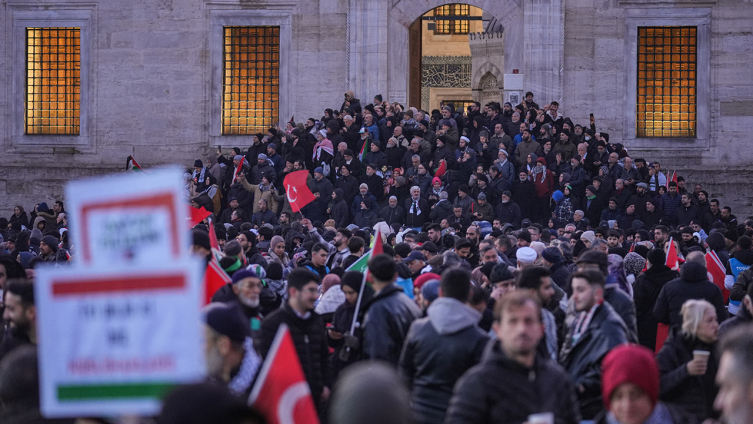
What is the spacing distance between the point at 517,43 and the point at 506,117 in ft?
15.8

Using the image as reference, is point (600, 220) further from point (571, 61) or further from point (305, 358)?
point (305, 358)

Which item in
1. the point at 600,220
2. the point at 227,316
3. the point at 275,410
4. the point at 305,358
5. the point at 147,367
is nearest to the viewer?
the point at 147,367

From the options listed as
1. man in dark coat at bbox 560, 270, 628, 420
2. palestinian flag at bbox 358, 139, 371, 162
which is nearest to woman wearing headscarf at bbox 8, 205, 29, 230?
palestinian flag at bbox 358, 139, 371, 162

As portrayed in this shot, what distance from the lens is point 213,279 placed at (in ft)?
26.2

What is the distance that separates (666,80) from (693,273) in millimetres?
19494

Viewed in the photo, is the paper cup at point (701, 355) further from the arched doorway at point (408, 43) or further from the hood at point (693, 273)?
the arched doorway at point (408, 43)

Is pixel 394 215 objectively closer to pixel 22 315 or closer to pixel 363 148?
pixel 363 148

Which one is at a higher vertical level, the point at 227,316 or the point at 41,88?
the point at 41,88

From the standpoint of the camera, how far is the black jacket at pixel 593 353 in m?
6.15

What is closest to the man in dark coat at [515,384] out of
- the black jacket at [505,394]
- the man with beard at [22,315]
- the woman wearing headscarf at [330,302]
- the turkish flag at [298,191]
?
the black jacket at [505,394]

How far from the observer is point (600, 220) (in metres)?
19.9

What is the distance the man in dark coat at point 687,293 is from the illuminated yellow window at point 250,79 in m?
19.9

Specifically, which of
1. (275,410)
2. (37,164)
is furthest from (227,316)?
(37,164)

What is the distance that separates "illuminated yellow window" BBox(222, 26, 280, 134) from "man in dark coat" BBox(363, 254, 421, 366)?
21406 millimetres
